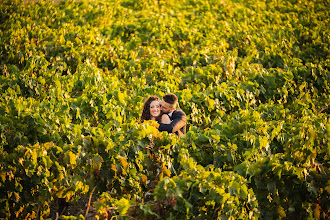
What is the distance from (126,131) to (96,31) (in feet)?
17.3

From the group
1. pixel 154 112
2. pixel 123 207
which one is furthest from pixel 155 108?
pixel 123 207

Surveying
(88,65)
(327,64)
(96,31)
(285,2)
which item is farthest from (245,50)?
(285,2)

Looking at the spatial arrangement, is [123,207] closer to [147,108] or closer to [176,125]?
[176,125]

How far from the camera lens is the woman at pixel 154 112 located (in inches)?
228

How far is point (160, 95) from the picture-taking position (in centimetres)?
660

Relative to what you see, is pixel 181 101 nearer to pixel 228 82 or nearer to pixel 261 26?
pixel 228 82

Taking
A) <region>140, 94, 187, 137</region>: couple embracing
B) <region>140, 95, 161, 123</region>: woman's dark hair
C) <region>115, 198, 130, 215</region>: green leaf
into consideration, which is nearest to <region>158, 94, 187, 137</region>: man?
<region>140, 94, 187, 137</region>: couple embracing

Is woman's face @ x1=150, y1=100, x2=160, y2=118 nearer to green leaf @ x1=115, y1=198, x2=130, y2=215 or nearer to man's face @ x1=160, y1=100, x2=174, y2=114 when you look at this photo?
man's face @ x1=160, y1=100, x2=174, y2=114

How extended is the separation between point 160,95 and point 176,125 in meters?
1.07

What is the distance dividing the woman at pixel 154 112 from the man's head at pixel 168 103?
0.24 feet

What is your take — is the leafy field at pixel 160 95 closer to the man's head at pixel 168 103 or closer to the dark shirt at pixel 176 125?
the dark shirt at pixel 176 125

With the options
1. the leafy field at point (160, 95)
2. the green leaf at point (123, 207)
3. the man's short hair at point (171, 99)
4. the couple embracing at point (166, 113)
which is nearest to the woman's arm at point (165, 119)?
the couple embracing at point (166, 113)

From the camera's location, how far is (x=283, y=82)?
320 inches

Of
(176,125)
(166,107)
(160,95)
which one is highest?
(166,107)
